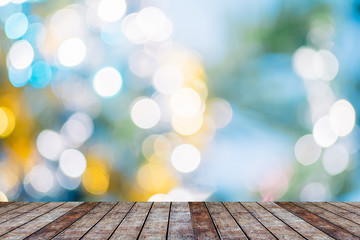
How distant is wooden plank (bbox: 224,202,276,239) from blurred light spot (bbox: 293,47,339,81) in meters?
0.94

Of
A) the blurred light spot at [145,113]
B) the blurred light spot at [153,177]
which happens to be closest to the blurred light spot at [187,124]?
the blurred light spot at [145,113]

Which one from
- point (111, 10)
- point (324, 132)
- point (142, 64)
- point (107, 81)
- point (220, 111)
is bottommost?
point (324, 132)

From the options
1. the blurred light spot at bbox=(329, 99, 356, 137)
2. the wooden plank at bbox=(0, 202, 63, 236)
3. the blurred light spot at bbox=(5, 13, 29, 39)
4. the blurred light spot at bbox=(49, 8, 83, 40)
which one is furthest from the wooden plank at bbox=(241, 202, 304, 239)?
the blurred light spot at bbox=(5, 13, 29, 39)

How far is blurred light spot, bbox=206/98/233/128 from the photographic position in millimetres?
2512

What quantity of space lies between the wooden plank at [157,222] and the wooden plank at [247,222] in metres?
0.33

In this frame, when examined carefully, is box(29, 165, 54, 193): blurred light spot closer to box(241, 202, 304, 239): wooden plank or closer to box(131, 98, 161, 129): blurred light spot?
box(131, 98, 161, 129): blurred light spot

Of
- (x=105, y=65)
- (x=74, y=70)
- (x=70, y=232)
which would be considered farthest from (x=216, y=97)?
(x=70, y=232)

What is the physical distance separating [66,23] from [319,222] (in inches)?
74.1

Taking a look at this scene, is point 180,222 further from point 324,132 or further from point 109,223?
point 324,132

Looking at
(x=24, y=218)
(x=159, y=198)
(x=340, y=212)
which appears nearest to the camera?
(x=24, y=218)

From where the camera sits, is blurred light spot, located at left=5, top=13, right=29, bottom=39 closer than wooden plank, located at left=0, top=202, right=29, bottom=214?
No

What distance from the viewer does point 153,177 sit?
2.50 m

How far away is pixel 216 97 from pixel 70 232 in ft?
4.18


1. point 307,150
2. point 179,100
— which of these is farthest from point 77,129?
point 307,150
